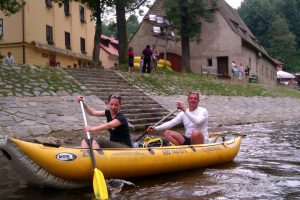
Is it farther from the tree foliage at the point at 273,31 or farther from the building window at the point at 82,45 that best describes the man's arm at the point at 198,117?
the tree foliage at the point at 273,31

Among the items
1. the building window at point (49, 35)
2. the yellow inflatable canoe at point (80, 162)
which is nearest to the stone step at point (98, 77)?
the yellow inflatable canoe at point (80, 162)

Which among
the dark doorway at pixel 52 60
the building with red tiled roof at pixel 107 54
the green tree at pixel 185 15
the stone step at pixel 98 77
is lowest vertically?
A: the stone step at pixel 98 77

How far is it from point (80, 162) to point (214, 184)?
2.23 meters

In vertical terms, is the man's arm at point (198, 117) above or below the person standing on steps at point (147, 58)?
below

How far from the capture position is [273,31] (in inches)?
2581

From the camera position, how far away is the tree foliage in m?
64.7

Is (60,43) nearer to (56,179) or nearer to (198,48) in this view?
(198,48)

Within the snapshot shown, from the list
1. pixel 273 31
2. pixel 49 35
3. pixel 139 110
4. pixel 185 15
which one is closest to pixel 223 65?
pixel 185 15

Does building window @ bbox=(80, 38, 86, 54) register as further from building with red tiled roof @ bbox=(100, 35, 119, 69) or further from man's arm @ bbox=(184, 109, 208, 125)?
man's arm @ bbox=(184, 109, 208, 125)

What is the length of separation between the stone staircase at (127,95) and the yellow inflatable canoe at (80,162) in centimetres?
636

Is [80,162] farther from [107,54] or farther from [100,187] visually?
[107,54]

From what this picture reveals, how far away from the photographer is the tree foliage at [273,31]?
212 ft

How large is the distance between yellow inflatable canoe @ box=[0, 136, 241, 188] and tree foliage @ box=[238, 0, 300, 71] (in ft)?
201

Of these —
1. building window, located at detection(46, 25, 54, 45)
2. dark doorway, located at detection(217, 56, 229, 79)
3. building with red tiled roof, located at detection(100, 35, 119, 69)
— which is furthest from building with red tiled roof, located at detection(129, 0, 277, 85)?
building window, located at detection(46, 25, 54, 45)
